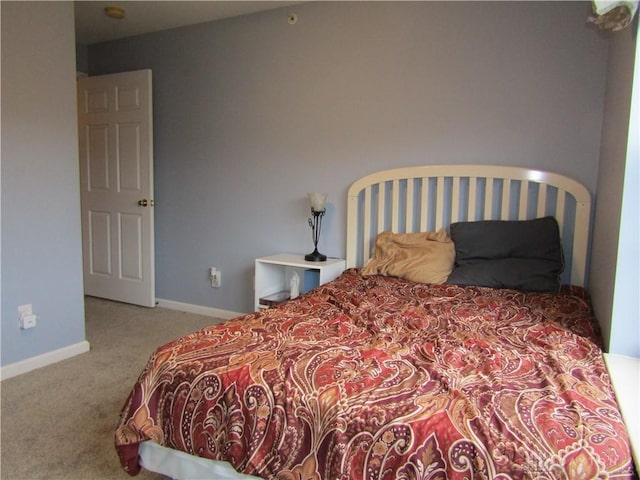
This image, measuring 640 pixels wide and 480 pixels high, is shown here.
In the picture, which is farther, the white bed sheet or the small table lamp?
the small table lamp

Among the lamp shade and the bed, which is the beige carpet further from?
the lamp shade

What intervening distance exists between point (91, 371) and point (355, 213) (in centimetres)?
187

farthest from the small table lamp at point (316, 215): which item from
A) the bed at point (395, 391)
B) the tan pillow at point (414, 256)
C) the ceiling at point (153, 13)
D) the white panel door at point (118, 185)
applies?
the white panel door at point (118, 185)

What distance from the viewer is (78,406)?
84.5 inches

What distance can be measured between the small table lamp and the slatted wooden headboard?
0.18 metres

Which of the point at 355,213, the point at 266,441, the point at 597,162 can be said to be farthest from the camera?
the point at 355,213

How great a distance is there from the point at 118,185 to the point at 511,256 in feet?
10.5

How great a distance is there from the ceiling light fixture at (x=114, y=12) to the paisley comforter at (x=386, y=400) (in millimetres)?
2730

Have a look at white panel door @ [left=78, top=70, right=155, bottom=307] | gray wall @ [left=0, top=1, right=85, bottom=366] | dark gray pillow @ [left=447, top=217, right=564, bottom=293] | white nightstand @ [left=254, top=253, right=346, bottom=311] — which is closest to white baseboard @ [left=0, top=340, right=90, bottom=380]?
gray wall @ [left=0, top=1, right=85, bottom=366]

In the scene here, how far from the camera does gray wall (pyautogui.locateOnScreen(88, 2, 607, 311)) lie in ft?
8.06

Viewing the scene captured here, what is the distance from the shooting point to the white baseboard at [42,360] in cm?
245

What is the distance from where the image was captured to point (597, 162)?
2.37 m

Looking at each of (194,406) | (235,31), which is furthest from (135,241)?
(194,406)

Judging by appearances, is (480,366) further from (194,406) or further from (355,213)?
(355,213)
